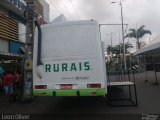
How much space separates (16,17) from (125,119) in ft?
42.2

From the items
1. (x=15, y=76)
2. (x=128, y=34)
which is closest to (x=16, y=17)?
(x=15, y=76)

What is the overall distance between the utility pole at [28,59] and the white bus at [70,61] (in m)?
3.38

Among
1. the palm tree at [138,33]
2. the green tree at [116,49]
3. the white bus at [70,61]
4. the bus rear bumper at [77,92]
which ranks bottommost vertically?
the bus rear bumper at [77,92]

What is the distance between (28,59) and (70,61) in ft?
13.8

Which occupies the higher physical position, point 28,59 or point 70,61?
point 28,59

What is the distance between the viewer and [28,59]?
13602 mm

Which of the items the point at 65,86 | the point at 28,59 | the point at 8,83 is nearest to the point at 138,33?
the point at 8,83

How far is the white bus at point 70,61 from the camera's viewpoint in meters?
9.70

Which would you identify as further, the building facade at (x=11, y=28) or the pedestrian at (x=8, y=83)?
the building facade at (x=11, y=28)

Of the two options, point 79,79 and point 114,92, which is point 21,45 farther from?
point 79,79

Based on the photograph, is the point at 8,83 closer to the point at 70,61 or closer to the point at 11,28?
the point at 11,28

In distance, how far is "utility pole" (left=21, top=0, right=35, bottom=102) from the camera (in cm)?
1362

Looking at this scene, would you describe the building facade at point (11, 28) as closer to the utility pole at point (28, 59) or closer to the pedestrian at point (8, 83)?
the pedestrian at point (8, 83)

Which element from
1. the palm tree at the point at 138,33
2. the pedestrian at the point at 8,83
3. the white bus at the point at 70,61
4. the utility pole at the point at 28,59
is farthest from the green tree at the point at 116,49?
the white bus at the point at 70,61
